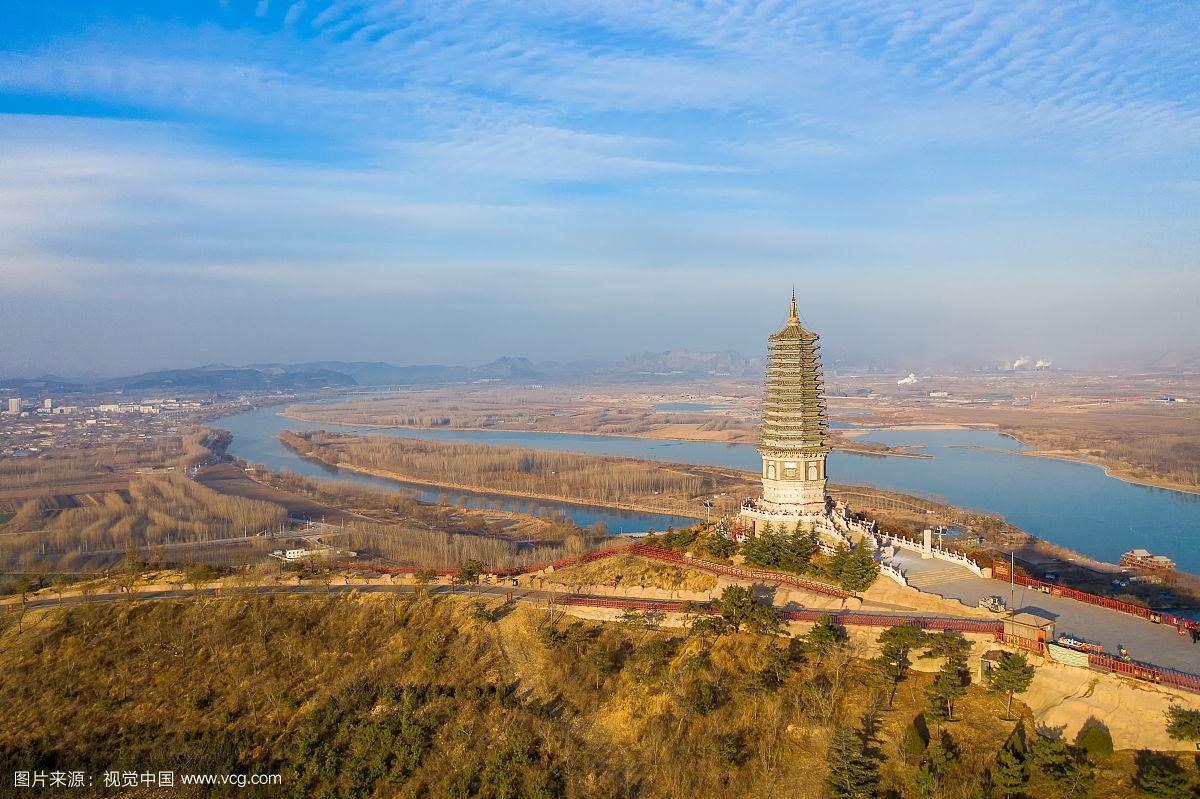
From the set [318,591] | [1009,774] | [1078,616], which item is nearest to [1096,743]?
[1009,774]

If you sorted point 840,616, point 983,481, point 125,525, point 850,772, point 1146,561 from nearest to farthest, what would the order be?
point 850,772, point 840,616, point 1146,561, point 125,525, point 983,481

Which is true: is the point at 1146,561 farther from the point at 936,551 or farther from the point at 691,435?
the point at 691,435

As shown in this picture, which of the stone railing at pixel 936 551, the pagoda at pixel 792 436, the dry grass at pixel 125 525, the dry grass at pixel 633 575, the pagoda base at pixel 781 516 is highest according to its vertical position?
the pagoda at pixel 792 436

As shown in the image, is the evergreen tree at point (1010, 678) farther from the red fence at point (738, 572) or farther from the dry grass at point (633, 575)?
the dry grass at point (633, 575)

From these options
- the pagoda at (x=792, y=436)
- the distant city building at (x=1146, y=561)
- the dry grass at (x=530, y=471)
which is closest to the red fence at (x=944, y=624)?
the pagoda at (x=792, y=436)

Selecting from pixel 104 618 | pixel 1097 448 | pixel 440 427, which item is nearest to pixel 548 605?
pixel 104 618

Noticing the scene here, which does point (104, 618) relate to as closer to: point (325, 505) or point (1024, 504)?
point (325, 505)

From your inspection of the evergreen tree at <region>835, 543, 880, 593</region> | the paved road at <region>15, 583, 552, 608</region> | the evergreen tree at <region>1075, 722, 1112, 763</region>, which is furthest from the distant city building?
the paved road at <region>15, 583, 552, 608</region>

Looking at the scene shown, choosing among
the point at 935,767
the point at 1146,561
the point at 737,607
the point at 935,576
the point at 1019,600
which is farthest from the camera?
the point at 1146,561
